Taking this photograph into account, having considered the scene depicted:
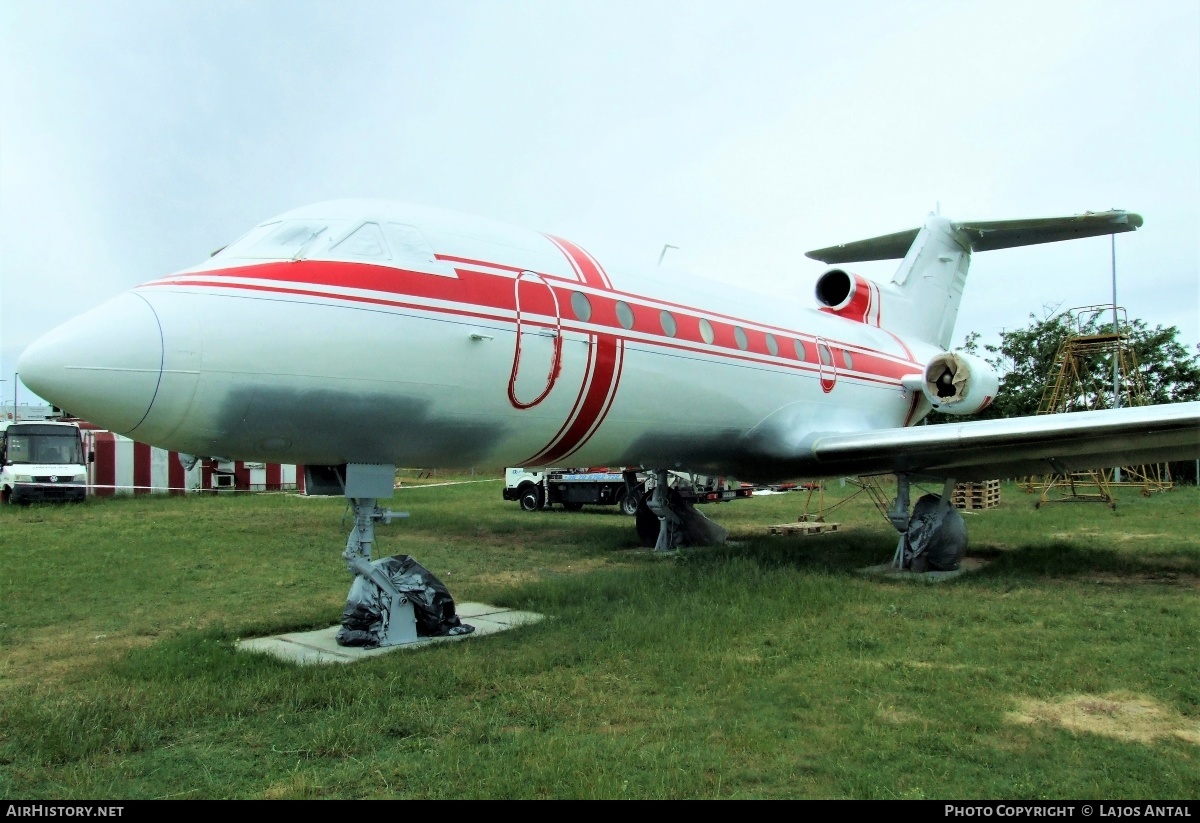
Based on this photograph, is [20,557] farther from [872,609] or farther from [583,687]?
[872,609]

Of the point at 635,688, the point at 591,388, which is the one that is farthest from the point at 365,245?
the point at 635,688

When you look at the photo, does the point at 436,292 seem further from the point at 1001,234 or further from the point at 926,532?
the point at 1001,234

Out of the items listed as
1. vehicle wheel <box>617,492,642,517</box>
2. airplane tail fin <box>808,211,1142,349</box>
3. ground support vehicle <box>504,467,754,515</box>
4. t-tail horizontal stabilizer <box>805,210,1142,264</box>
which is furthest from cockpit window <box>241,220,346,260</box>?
ground support vehicle <box>504,467,754,515</box>

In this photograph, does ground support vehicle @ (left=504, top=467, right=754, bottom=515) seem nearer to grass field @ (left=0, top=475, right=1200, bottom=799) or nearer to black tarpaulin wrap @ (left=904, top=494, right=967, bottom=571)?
black tarpaulin wrap @ (left=904, top=494, right=967, bottom=571)

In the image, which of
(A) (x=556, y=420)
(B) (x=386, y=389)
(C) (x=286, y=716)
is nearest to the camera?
(C) (x=286, y=716)

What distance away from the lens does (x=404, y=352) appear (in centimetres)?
652

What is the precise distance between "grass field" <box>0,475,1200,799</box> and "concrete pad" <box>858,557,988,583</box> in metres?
0.28

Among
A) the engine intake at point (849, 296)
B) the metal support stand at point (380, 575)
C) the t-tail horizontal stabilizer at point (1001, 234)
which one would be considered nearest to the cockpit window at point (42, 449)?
the t-tail horizontal stabilizer at point (1001, 234)

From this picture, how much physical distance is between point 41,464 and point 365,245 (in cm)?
2340

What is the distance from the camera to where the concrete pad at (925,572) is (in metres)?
10.4

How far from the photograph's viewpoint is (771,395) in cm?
1082

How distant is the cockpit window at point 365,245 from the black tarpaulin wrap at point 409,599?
8.16 feet
